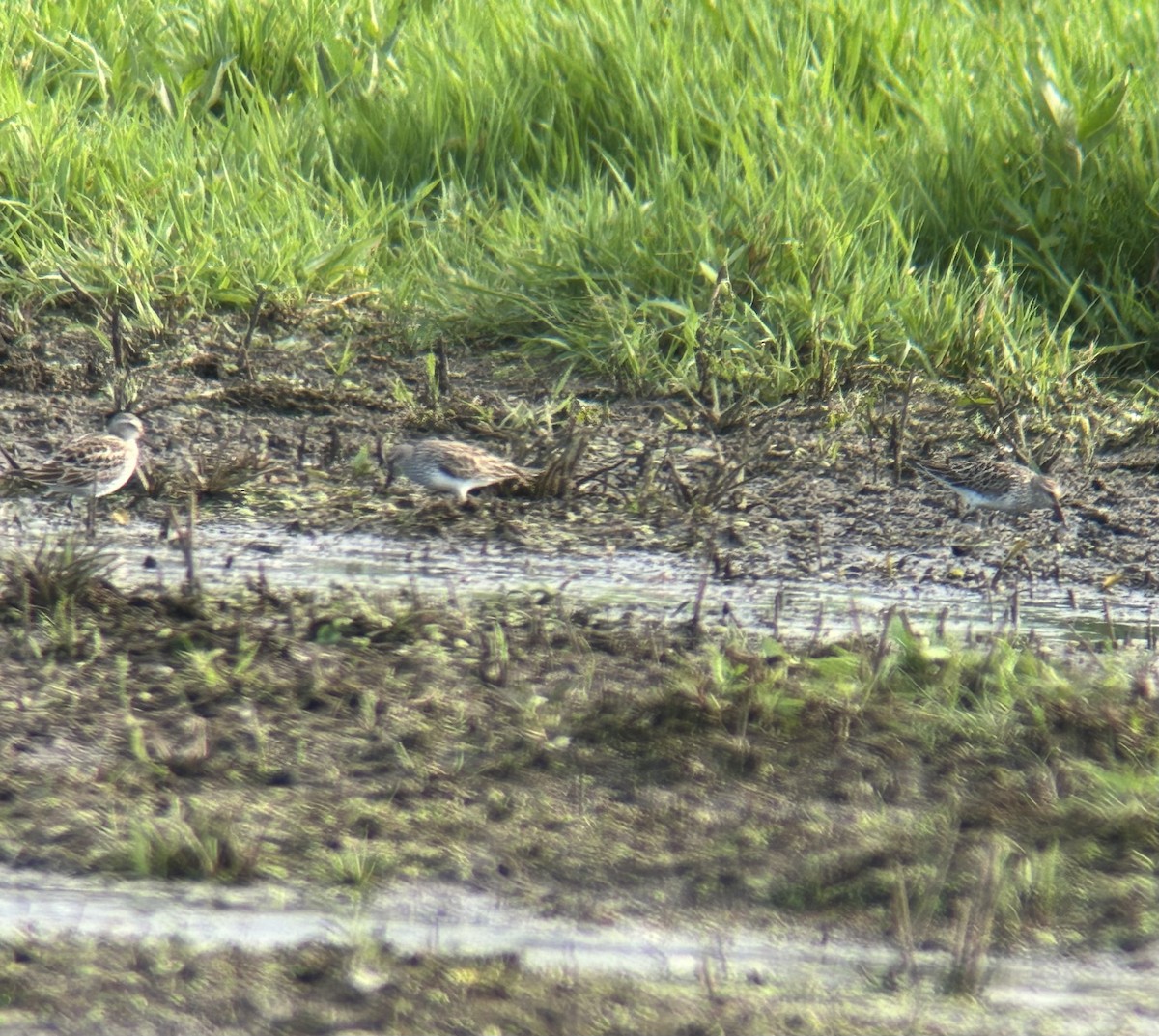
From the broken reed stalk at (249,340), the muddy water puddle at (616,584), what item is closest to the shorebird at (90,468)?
the muddy water puddle at (616,584)

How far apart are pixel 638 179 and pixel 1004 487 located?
7.48ft

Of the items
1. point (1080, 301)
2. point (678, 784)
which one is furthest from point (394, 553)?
point (1080, 301)

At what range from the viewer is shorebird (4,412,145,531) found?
16.2 ft

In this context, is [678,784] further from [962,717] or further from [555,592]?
[555,592]

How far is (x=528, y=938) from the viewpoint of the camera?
2734 millimetres

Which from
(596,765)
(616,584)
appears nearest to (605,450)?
(616,584)

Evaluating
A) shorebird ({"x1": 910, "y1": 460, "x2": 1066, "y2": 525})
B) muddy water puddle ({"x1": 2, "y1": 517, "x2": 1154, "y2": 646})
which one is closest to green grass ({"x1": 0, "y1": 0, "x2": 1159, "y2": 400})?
shorebird ({"x1": 910, "y1": 460, "x2": 1066, "y2": 525})

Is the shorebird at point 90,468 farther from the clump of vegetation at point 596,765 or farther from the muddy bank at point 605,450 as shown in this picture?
the clump of vegetation at point 596,765

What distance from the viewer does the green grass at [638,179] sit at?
6.27 m

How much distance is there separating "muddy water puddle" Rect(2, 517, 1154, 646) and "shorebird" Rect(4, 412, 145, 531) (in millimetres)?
150

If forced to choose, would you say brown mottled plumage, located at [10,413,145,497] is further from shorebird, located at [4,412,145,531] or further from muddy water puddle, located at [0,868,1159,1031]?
muddy water puddle, located at [0,868,1159,1031]

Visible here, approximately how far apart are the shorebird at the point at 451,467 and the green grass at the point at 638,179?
107 centimetres

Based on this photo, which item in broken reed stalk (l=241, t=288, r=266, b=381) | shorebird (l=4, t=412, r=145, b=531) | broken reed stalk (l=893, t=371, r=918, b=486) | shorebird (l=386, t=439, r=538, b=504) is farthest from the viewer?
broken reed stalk (l=241, t=288, r=266, b=381)

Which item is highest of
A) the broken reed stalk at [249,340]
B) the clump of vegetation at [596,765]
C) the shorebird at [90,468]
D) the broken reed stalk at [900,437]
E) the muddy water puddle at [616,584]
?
the broken reed stalk at [249,340]
